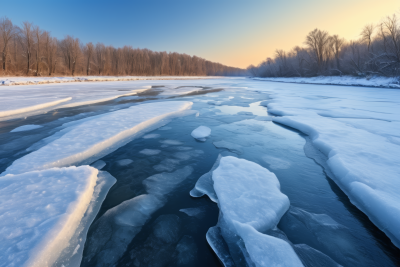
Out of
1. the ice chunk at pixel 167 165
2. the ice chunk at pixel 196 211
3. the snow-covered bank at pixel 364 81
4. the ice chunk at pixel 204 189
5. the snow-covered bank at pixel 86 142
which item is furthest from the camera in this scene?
the snow-covered bank at pixel 364 81

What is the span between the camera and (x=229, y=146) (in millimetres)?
3600

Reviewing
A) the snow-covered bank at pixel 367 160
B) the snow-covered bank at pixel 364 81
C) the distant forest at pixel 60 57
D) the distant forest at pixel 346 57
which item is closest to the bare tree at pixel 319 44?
the distant forest at pixel 346 57

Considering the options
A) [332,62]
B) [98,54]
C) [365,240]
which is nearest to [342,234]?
[365,240]

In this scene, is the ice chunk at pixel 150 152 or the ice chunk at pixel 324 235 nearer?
the ice chunk at pixel 324 235

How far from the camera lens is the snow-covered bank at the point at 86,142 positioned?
2.52 m

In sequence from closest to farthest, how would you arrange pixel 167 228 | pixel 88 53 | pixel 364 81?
1. pixel 167 228
2. pixel 364 81
3. pixel 88 53

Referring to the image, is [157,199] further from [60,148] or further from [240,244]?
[60,148]

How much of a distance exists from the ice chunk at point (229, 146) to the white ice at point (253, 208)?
2.52 ft

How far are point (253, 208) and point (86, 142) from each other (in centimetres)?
290

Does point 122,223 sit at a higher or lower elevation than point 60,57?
lower

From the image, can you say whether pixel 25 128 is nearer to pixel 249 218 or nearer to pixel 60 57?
pixel 249 218

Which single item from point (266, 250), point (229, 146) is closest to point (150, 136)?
point (229, 146)

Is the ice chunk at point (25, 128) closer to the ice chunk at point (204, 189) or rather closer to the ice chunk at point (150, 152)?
the ice chunk at point (150, 152)

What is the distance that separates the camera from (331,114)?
5391mm
